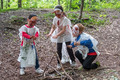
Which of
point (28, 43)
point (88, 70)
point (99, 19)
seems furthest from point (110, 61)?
point (99, 19)

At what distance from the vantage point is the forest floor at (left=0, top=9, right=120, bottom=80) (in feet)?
11.3

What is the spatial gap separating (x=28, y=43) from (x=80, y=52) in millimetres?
1468

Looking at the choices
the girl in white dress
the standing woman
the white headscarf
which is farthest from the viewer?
the standing woman

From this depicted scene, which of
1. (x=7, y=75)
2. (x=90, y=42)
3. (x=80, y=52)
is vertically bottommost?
(x=7, y=75)

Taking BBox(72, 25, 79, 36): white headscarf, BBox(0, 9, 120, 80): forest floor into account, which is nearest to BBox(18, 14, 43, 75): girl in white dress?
BBox(0, 9, 120, 80): forest floor

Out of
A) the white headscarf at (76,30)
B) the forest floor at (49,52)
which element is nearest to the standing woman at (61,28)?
the white headscarf at (76,30)

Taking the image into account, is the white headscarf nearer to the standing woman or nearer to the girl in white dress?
the standing woman

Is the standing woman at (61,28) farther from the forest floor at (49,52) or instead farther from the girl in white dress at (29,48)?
the forest floor at (49,52)

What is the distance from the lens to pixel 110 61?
4523mm

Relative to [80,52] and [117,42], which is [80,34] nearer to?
[80,52]

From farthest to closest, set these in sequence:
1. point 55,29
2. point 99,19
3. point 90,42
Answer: point 99,19 → point 55,29 → point 90,42

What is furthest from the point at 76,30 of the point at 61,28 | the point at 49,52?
the point at 49,52

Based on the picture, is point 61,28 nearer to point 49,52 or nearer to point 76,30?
point 76,30

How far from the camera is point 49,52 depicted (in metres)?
5.54
